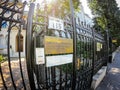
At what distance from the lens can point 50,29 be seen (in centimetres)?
341

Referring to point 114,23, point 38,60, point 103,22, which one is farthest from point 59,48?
point 114,23

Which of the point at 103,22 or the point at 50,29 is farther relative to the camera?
the point at 103,22

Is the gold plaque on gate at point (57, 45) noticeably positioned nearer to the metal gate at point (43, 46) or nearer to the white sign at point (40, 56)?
the metal gate at point (43, 46)

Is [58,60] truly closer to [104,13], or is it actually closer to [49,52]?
[49,52]

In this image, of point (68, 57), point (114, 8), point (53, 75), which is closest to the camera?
point (53, 75)

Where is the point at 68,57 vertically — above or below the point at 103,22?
below

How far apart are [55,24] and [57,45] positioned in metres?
0.35

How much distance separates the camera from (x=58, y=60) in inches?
142

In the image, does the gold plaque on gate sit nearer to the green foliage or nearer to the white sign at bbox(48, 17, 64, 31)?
the white sign at bbox(48, 17, 64, 31)

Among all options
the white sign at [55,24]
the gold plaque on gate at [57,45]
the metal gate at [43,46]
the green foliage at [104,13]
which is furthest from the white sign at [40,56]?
the green foliage at [104,13]

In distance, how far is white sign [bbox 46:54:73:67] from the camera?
131 inches

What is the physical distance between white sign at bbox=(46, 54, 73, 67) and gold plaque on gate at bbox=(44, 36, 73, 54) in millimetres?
82

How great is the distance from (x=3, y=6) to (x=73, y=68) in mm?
2070

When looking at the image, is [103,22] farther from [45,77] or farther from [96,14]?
[45,77]
